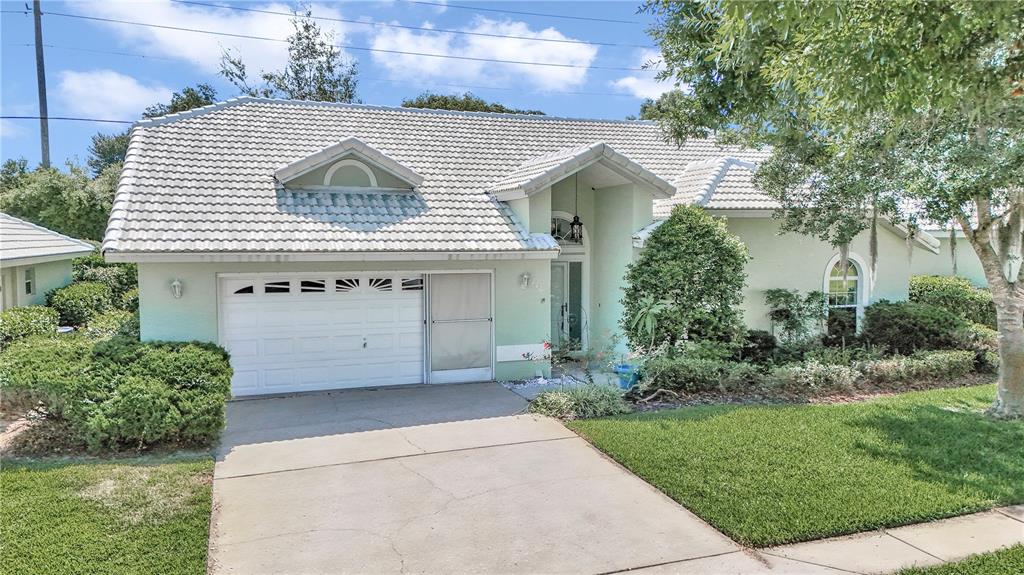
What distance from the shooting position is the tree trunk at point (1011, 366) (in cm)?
992

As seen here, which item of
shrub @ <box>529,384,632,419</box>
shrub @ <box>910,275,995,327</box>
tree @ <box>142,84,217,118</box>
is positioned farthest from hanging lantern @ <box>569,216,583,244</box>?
tree @ <box>142,84,217,118</box>

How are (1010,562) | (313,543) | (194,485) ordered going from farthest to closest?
(194,485) < (313,543) < (1010,562)

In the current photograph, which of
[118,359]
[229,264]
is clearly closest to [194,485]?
[118,359]

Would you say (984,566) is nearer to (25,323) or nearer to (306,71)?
(25,323)

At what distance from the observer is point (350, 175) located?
1302 centimetres

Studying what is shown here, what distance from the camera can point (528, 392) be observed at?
1198 cm

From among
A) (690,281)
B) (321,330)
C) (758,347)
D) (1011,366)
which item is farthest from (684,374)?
(321,330)

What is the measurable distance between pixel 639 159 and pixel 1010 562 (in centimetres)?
1323

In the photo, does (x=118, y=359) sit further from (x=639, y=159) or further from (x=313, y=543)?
(x=639, y=159)

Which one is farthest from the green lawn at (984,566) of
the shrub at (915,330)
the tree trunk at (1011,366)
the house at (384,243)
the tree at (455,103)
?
the tree at (455,103)

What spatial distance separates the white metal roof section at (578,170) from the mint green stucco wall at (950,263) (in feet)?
47.2

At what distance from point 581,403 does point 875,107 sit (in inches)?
249

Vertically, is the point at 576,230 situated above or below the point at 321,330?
above

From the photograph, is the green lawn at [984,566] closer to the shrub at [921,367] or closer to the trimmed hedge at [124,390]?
the shrub at [921,367]
